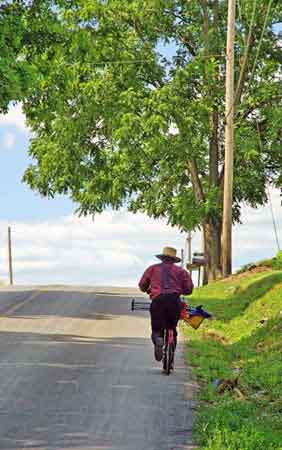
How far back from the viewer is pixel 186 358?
16.4 metres

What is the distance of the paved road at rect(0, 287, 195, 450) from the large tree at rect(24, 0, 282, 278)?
14.4 meters

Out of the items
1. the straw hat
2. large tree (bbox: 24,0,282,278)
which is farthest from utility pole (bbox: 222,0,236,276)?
the straw hat

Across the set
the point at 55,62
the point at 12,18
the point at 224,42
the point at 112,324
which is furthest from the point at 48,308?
the point at 224,42

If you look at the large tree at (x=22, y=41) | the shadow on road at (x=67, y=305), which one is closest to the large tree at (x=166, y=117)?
the shadow on road at (x=67, y=305)

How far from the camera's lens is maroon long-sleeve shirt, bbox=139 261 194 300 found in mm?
14750

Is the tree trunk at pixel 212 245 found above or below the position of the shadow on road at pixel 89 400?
above

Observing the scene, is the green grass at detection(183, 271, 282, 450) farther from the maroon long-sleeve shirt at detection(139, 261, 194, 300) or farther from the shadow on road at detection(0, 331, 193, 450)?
the maroon long-sleeve shirt at detection(139, 261, 194, 300)

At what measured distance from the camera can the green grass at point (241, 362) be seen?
9.88 metres

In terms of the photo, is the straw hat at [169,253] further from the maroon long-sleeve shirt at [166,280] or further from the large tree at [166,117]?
the large tree at [166,117]

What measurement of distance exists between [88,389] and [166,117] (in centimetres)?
2362

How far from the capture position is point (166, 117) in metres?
35.5

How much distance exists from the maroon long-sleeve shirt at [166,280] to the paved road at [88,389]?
1313mm

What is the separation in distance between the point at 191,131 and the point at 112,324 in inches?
616

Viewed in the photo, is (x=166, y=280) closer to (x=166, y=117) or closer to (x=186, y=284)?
(x=186, y=284)
